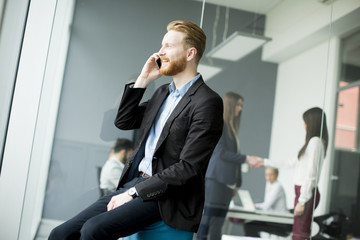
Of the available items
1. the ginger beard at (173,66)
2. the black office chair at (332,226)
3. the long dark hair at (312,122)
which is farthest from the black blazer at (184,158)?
the black office chair at (332,226)

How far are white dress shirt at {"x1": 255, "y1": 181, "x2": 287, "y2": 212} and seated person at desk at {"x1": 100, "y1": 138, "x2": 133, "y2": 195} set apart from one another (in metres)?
1.48

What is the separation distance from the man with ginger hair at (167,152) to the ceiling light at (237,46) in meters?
1.55

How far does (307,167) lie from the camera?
386 cm

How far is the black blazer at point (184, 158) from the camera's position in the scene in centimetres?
170

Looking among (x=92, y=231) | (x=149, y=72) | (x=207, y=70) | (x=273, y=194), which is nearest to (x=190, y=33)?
(x=149, y=72)

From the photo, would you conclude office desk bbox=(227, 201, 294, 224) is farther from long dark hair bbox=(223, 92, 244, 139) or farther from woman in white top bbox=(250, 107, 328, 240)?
long dark hair bbox=(223, 92, 244, 139)

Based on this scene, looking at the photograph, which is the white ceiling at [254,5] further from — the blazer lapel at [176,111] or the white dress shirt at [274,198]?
the blazer lapel at [176,111]

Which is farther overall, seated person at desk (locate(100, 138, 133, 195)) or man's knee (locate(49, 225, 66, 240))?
seated person at desk (locate(100, 138, 133, 195))

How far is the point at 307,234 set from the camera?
12.4 ft

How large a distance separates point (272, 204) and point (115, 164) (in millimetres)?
1643

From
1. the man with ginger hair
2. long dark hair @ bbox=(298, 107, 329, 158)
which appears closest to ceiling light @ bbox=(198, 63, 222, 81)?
long dark hair @ bbox=(298, 107, 329, 158)

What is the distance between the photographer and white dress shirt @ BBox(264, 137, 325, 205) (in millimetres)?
3818

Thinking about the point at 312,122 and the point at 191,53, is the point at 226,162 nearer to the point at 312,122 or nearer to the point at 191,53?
the point at 312,122

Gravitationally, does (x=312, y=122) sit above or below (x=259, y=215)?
above
